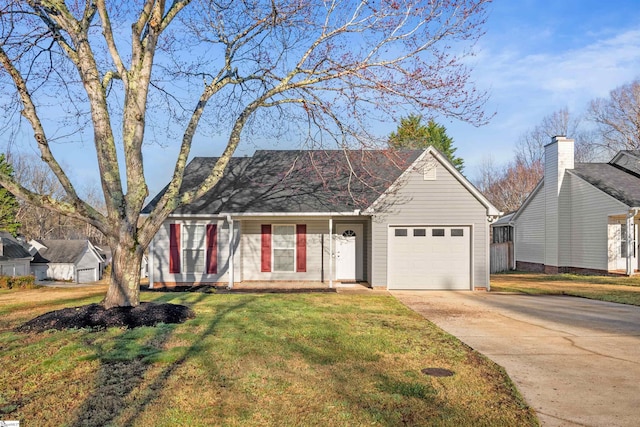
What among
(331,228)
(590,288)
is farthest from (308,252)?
(590,288)

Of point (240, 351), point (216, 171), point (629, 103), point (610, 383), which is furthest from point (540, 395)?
point (629, 103)

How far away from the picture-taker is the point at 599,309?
36.8ft

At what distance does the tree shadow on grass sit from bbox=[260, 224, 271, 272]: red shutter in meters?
8.37

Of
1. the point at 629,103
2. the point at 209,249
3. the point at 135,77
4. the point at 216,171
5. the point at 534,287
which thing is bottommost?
the point at 534,287

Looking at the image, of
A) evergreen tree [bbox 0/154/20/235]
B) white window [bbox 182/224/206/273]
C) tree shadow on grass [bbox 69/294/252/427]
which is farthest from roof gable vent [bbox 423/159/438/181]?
evergreen tree [bbox 0/154/20/235]

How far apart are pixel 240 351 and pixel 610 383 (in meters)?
4.59

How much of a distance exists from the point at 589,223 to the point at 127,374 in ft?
71.8

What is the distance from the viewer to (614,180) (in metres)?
21.4

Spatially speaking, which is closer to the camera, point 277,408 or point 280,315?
point 277,408

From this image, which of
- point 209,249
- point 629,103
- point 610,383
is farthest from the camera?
point 629,103

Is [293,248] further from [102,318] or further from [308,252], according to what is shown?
[102,318]

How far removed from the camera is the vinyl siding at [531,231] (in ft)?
81.5

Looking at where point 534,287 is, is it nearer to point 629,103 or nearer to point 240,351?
point 240,351

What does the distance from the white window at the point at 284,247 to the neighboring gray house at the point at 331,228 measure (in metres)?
0.04
